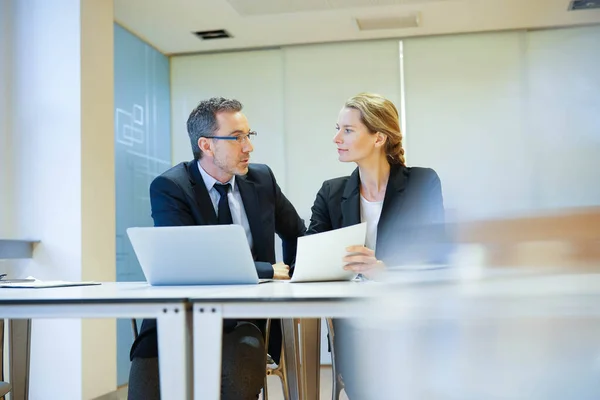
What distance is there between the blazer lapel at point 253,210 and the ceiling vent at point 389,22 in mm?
2797

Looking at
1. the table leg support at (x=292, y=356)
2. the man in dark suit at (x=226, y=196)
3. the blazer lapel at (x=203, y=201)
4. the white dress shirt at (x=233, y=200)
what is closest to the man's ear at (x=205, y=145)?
the man in dark suit at (x=226, y=196)

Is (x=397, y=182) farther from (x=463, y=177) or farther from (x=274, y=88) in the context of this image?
(x=274, y=88)

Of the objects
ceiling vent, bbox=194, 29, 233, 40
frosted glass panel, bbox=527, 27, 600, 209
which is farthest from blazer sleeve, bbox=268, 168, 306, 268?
ceiling vent, bbox=194, 29, 233, 40

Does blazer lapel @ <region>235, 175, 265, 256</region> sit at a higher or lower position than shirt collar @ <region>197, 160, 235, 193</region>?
lower

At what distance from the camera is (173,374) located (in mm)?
Result: 1356

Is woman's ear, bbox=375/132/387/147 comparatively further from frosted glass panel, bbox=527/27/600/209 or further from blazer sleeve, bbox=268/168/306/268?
frosted glass panel, bbox=527/27/600/209

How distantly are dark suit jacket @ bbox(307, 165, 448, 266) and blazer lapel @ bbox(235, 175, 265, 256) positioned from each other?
8.7 inches

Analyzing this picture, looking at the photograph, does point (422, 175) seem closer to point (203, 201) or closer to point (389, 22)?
point (203, 201)

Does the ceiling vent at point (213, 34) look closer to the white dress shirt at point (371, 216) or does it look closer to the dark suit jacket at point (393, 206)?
the dark suit jacket at point (393, 206)

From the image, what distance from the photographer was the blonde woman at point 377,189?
2586 mm

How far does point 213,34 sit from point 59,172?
207cm

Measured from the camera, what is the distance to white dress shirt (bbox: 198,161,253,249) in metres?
2.71

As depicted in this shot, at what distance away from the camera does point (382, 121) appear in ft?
9.39

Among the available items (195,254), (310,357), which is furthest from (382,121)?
(195,254)
